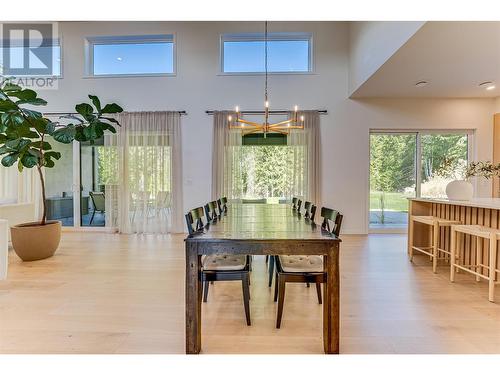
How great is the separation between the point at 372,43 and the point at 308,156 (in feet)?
7.37

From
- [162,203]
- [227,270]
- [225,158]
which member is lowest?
[227,270]

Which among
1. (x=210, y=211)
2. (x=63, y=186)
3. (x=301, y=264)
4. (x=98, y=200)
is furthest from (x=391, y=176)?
(x=63, y=186)

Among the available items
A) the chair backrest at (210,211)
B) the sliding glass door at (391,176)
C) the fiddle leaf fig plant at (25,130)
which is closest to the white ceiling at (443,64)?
the sliding glass door at (391,176)

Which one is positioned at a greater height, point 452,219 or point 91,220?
point 452,219

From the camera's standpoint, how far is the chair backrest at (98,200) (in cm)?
619

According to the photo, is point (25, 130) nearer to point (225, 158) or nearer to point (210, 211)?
point (210, 211)

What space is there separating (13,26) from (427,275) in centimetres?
871

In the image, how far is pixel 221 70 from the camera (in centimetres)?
598

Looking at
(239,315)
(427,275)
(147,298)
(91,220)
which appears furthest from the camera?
(91,220)

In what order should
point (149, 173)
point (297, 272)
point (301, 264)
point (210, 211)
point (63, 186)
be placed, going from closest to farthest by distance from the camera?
point (297, 272)
point (301, 264)
point (210, 211)
point (149, 173)
point (63, 186)

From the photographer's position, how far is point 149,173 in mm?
5918

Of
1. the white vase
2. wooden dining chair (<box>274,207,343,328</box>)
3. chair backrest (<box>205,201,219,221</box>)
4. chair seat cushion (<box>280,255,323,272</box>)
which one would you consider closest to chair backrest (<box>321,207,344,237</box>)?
wooden dining chair (<box>274,207,343,328</box>)
